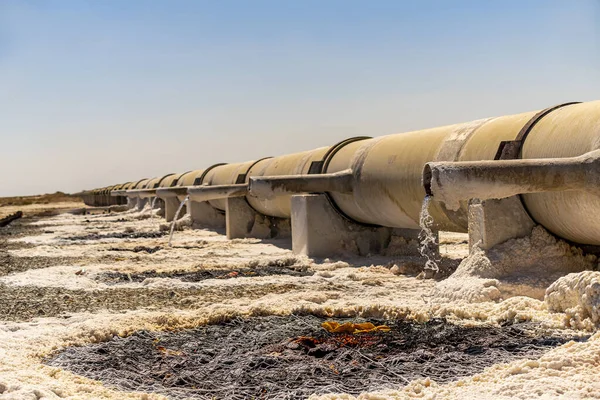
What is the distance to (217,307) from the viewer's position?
6.75 metres

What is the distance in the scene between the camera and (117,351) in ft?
16.9

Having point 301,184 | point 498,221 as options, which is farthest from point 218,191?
point 498,221

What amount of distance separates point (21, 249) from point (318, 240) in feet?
22.4

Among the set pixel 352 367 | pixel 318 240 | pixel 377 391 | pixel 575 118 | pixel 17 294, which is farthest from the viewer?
pixel 318 240

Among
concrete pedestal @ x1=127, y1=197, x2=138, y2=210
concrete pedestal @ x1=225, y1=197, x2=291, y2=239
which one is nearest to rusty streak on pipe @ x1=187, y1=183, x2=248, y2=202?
concrete pedestal @ x1=225, y1=197, x2=291, y2=239

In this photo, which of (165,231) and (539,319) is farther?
(165,231)

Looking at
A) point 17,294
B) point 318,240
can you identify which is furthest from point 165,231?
point 17,294

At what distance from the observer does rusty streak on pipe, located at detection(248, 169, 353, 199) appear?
10.8 meters

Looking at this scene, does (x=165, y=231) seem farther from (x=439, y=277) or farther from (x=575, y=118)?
(x=575, y=118)

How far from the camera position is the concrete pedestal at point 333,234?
35.5 ft

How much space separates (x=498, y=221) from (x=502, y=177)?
1011 millimetres

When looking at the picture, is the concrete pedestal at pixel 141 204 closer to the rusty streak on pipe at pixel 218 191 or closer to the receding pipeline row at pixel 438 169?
the rusty streak on pipe at pixel 218 191

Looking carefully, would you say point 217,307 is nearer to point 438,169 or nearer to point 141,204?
point 438,169

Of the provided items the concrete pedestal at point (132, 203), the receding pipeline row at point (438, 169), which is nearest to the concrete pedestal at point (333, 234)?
the receding pipeline row at point (438, 169)
